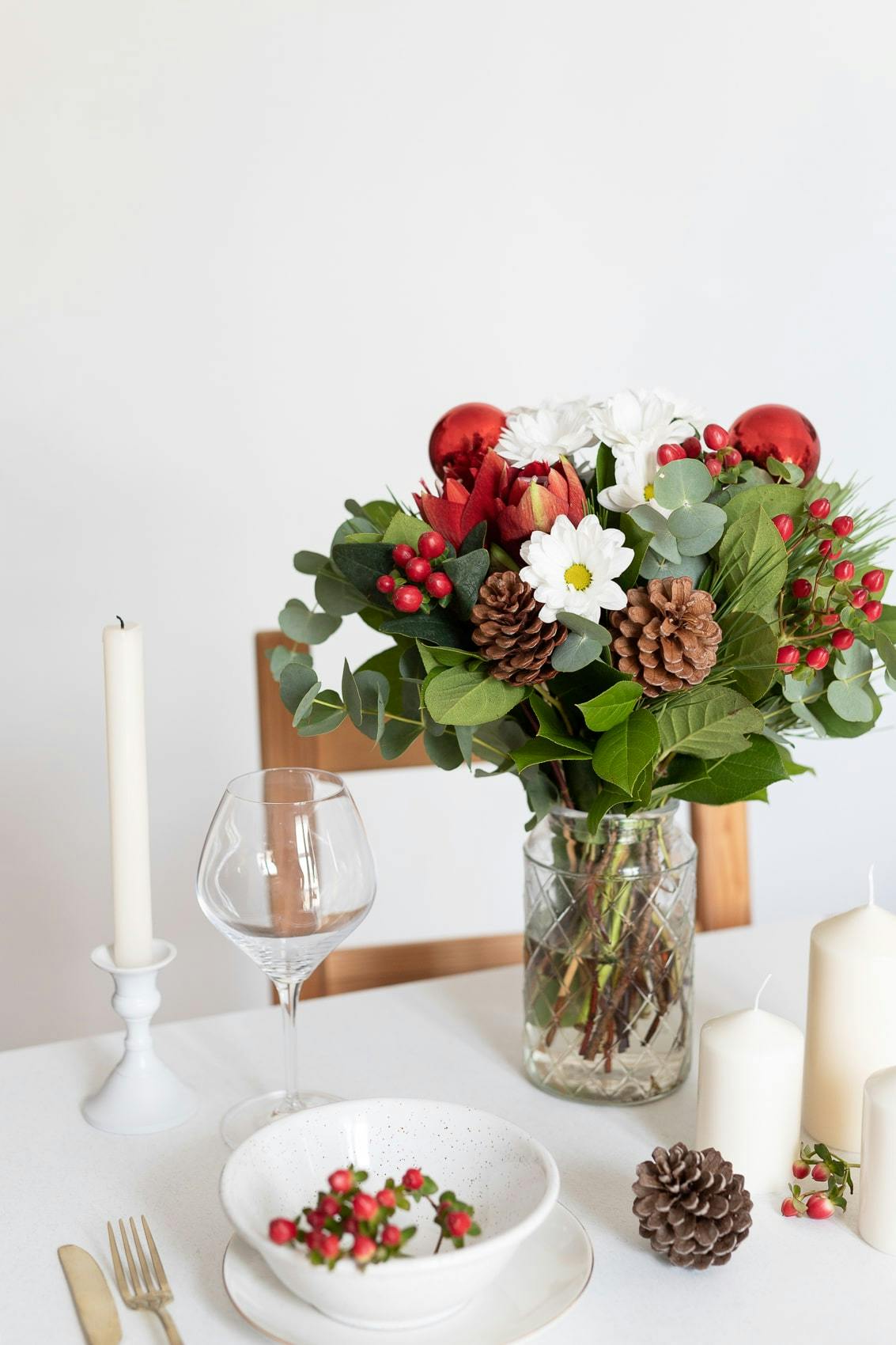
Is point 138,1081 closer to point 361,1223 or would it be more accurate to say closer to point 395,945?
point 361,1223

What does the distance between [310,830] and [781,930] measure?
56 cm

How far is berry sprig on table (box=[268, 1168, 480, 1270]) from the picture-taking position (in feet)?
1.90

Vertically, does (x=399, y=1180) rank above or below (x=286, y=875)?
below

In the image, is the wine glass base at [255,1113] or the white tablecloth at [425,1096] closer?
the white tablecloth at [425,1096]

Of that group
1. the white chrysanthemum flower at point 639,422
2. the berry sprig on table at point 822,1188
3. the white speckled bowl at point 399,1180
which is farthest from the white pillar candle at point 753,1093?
the white chrysanthemum flower at point 639,422

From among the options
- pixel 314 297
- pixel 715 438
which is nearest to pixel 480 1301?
pixel 715 438

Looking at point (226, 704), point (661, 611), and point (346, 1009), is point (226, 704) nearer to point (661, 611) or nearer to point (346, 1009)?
point (346, 1009)

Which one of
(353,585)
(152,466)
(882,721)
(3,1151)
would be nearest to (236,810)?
(353,585)

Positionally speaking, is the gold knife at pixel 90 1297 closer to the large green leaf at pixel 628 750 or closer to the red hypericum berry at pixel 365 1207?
the red hypericum berry at pixel 365 1207

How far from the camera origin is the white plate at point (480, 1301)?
0.61 m

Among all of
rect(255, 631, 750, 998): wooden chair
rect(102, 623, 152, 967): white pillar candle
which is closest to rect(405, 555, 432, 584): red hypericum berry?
rect(102, 623, 152, 967): white pillar candle

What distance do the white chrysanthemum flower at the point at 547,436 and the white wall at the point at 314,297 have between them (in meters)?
1.02

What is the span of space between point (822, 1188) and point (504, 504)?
0.44 meters

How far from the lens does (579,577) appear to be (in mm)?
736
